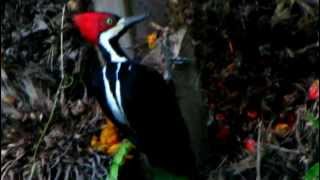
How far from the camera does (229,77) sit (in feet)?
16.7

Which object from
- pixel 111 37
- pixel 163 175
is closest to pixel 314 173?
pixel 163 175

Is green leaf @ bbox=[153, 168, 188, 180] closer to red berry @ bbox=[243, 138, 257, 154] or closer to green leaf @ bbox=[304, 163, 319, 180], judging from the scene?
red berry @ bbox=[243, 138, 257, 154]

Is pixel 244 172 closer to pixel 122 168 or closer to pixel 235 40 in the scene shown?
pixel 122 168

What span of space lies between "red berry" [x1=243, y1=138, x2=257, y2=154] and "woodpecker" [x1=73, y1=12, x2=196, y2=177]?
0.45 m

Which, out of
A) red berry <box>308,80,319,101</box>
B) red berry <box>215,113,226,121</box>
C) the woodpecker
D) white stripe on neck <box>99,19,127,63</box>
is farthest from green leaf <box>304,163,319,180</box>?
red berry <box>215,113,226,121</box>

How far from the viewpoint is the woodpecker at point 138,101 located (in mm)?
4047

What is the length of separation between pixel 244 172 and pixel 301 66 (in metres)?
0.96

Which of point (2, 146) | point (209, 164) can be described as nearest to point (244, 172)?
point (209, 164)

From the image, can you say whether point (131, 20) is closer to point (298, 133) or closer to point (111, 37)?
point (111, 37)

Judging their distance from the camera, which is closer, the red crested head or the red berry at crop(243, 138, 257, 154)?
the red crested head

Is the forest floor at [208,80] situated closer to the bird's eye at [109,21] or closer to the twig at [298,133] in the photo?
the twig at [298,133]

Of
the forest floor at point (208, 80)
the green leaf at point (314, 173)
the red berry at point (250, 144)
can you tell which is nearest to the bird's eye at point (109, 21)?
the forest floor at point (208, 80)

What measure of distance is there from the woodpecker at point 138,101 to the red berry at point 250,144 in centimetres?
45

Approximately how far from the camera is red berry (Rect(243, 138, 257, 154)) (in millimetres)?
4665
